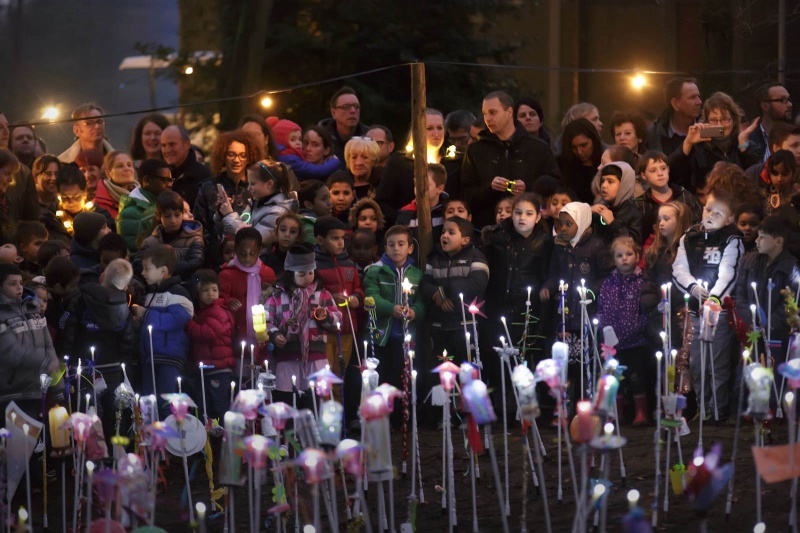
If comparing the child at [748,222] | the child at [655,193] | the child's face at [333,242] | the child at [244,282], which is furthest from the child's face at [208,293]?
the child at [748,222]

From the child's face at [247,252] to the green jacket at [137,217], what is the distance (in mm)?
815

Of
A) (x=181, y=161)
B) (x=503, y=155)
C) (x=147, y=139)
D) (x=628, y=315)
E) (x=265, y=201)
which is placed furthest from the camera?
(x=147, y=139)

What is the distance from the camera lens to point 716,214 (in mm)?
10344

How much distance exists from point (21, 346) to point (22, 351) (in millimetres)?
31

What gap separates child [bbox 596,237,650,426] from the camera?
10539 mm

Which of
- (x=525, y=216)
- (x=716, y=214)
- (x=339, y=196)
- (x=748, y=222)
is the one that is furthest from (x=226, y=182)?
(x=748, y=222)

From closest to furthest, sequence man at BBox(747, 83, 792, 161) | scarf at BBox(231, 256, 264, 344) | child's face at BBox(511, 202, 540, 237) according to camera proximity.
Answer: scarf at BBox(231, 256, 264, 344) → child's face at BBox(511, 202, 540, 237) → man at BBox(747, 83, 792, 161)

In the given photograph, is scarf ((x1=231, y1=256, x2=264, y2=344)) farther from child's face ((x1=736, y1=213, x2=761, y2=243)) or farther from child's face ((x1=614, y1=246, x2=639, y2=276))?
child's face ((x1=736, y1=213, x2=761, y2=243))

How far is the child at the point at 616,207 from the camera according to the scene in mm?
10742

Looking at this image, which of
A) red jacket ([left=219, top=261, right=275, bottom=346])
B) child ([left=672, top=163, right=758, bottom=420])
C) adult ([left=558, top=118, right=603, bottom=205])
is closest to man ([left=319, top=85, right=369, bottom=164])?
adult ([left=558, top=118, right=603, bottom=205])

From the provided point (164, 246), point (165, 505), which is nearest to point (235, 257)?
point (164, 246)

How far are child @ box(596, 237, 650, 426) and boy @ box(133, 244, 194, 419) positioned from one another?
9.17 feet

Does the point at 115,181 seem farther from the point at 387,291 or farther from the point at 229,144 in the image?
the point at 387,291

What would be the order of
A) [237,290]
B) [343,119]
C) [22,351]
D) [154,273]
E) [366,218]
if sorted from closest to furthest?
[22,351], [154,273], [237,290], [366,218], [343,119]
